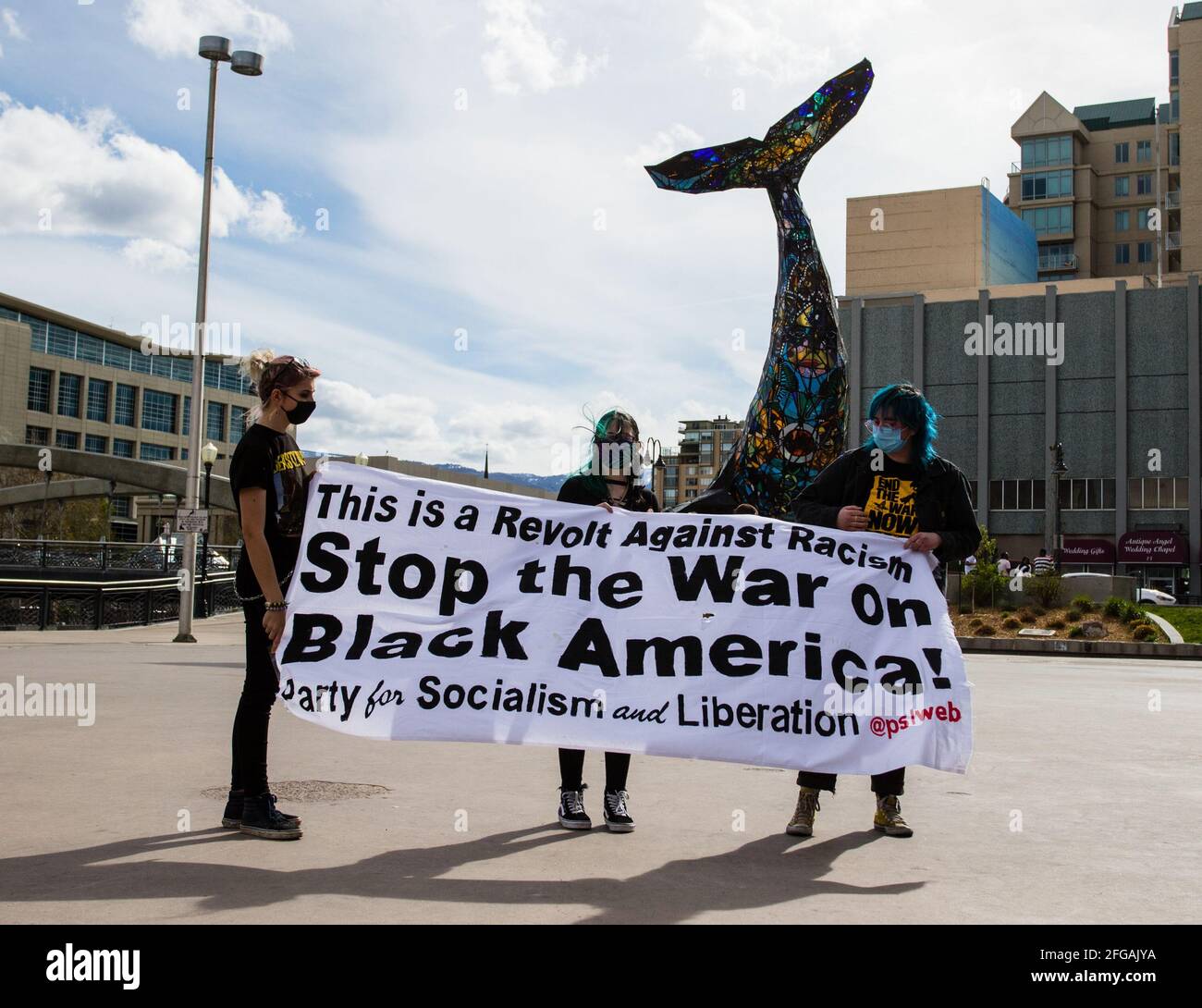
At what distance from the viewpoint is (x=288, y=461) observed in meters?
5.74

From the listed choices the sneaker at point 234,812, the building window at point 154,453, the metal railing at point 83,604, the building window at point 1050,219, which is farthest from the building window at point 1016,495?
the building window at point 154,453

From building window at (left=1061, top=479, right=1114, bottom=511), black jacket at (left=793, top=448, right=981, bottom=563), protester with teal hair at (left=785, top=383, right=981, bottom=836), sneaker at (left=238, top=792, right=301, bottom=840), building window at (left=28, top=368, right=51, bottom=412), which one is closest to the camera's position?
sneaker at (left=238, top=792, right=301, bottom=840)

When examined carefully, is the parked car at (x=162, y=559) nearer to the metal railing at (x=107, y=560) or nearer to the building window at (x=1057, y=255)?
the metal railing at (x=107, y=560)

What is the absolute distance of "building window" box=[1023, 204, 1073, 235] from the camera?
92375mm

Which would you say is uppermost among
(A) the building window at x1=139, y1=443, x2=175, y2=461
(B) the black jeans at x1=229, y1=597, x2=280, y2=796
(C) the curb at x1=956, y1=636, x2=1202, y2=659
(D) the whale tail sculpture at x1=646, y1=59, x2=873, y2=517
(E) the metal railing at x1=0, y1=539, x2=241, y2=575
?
(A) the building window at x1=139, y1=443, x2=175, y2=461

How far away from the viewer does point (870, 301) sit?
72.6 metres

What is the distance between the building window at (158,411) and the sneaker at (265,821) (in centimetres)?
11743

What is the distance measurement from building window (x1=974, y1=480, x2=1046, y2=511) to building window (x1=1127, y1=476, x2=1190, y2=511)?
167 inches

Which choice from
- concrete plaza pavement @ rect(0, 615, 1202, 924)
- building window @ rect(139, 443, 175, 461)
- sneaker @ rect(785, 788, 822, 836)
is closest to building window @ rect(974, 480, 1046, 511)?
concrete plaza pavement @ rect(0, 615, 1202, 924)

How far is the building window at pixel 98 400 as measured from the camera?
109 meters

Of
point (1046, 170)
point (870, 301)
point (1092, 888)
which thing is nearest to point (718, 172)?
point (1092, 888)

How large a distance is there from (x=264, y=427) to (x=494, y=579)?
4.26 ft

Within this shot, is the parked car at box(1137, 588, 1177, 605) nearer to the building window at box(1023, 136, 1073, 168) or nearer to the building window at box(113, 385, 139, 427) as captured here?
the building window at box(1023, 136, 1073, 168)
